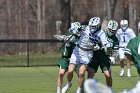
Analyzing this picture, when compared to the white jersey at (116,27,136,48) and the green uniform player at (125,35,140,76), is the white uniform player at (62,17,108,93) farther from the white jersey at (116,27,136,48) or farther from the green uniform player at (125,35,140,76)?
the white jersey at (116,27,136,48)

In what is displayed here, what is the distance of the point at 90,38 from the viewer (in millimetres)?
12555

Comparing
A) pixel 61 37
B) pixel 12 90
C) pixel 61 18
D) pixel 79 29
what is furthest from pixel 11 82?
pixel 61 18

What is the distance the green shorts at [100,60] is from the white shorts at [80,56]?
300 mm

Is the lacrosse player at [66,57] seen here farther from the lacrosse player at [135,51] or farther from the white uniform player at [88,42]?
the lacrosse player at [135,51]

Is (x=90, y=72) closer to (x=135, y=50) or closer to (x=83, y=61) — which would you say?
(x=83, y=61)

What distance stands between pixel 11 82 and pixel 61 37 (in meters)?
4.08

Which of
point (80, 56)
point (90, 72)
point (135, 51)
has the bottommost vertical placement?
point (90, 72)

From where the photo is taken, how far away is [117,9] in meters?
46.6

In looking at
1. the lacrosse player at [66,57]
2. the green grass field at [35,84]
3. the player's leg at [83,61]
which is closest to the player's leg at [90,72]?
the player's leg at [83,61]

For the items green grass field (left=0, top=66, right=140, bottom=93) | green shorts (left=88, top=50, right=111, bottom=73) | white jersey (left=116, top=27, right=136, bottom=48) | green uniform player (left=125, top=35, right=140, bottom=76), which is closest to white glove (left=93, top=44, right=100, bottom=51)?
green shorts (left=88, top=50, right=111, bottom=73)

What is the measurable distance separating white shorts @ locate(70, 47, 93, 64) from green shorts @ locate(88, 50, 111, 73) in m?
0.30

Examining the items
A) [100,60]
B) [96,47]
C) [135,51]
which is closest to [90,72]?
[100,60]

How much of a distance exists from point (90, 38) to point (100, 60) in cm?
64

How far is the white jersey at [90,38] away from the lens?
1246cm
